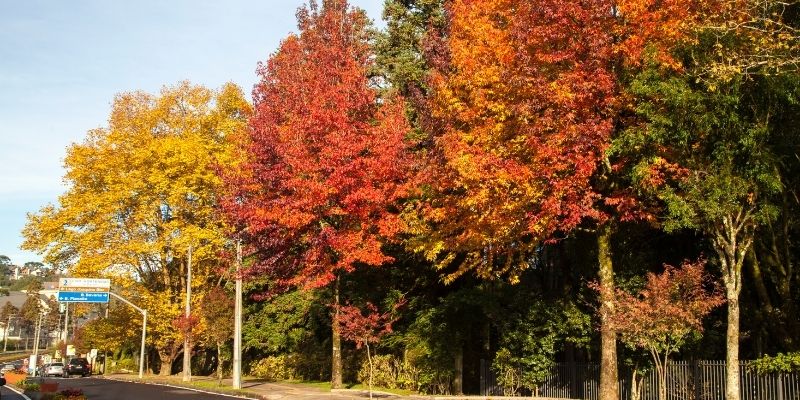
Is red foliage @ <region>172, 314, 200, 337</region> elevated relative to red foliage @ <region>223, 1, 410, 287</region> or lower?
lower

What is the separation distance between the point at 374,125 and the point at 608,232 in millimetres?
12252

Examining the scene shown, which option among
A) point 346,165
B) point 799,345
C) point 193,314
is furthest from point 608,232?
point 193,314

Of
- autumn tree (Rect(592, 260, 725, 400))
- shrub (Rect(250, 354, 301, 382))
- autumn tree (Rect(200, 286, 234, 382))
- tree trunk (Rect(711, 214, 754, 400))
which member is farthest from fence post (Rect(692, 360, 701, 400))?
autumn tree (Rect(200, 286, 234, 382))

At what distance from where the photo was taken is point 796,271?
2088 centimetres

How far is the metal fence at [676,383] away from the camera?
17453 mm

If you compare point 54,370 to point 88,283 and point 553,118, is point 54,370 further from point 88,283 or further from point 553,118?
point 553,118

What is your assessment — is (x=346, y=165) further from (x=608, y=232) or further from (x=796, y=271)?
(x=796, y=271)

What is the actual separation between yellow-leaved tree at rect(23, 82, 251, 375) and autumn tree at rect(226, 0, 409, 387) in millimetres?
12224

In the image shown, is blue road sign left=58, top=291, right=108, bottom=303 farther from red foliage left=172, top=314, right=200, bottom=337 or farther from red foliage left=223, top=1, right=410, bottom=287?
red foliage left=223, top=1, right=410, bottom=287

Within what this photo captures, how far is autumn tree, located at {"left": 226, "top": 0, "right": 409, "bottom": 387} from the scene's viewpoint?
83.8 ft

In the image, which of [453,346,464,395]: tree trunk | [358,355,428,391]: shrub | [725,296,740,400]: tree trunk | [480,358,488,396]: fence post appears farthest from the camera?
[358,355,428,391]: shrub

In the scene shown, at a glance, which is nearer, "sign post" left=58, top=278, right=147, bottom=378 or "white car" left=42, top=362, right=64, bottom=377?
"sign post" left=58, top=278, right=147, bottom=378

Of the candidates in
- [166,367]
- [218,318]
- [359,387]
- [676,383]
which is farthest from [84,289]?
[676,383]

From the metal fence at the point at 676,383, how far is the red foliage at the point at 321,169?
7.45 meters
